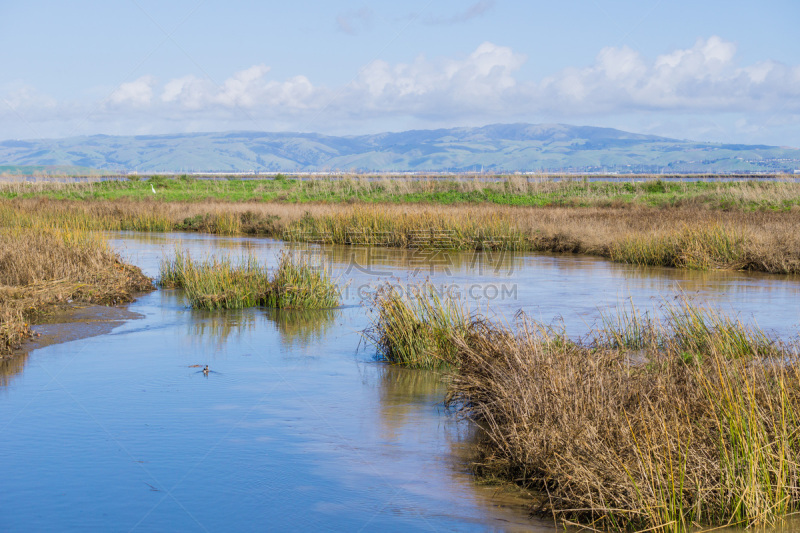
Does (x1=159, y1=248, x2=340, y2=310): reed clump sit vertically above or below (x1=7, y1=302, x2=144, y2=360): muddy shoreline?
above

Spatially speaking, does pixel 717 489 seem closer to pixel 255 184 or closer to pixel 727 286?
pixel 727 286

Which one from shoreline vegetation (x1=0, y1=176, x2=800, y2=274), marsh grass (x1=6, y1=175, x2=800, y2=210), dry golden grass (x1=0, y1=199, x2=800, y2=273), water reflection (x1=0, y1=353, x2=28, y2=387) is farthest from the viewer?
marsh grass (x1=6, y1=175, x2=800, y2=210)

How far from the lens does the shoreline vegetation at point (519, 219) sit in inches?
779

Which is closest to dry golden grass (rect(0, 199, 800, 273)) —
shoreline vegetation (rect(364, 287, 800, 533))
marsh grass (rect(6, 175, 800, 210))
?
marsh grass (rect(6, 175, 800, 210))

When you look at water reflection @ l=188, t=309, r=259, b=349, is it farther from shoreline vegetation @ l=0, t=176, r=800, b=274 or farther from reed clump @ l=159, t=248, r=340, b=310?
shoreline vegetation @ l=0, t=176, r=800, b=274

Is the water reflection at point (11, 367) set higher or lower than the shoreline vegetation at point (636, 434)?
lower

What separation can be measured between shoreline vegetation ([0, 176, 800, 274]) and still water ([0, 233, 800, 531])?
690 cm

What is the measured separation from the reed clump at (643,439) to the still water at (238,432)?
1.33 feet

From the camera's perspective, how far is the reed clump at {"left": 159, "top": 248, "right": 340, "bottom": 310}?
43.3 ft

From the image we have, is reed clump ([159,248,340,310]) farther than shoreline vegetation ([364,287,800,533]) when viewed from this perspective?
Yes

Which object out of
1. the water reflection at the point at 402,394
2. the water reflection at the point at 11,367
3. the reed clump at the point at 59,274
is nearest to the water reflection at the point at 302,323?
the water reflection at the point at 402,394

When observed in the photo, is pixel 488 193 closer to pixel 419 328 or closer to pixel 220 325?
pixel 220 325

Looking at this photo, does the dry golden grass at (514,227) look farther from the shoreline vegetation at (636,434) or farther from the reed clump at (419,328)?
the shoreline vegetation at (636,434)

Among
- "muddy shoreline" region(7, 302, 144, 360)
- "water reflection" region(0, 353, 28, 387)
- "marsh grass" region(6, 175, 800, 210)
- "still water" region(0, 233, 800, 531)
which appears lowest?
"still water" region(0, 233, 800, 531)
